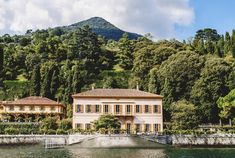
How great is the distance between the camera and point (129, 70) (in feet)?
242

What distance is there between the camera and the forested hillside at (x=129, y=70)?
53.0 meters

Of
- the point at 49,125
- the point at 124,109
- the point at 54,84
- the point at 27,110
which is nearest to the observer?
the point at 49,125

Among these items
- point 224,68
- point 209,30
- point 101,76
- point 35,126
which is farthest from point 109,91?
point 209,30

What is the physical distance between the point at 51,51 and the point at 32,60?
558cm

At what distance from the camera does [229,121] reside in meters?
51.2

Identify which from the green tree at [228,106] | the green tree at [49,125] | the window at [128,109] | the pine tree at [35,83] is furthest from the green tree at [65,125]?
the green tree at [228,106]

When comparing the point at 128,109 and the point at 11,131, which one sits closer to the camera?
the point at 11,131

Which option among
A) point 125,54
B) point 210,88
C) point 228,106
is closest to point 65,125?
point 228,106

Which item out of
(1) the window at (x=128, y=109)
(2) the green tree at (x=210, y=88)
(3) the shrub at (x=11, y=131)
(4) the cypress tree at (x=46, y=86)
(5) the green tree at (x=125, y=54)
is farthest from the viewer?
(5) the green tree at (x=125, y=54)

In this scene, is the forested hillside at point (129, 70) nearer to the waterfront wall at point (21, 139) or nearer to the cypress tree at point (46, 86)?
the cypress tree at point (46, 86)

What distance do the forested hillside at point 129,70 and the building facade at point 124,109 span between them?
252 centimetres

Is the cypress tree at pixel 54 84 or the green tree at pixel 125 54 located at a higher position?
the green tree at pixel 125 54

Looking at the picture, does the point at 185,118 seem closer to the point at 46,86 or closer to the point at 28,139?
the point at 28,139

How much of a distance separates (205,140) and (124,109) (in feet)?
32.9
